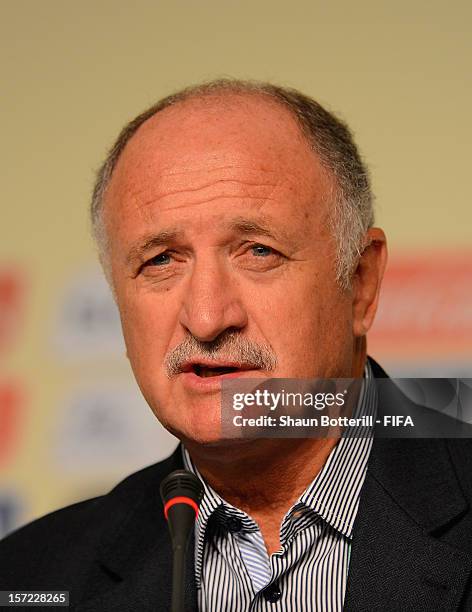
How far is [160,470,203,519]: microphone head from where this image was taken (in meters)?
1.78

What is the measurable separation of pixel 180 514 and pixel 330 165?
976 millimetres

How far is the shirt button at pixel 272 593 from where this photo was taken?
7.11 feet

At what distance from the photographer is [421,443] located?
2.34 meters

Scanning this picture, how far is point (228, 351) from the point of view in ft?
6.83

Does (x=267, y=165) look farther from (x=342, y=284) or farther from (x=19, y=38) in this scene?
(x=19, y=38)

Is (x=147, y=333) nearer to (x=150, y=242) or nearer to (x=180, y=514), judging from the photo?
(x=150, y=242)

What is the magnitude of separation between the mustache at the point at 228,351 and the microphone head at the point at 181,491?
34 centimetres

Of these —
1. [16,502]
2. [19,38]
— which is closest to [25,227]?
[19,38]

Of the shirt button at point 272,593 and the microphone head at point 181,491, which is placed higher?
the microphone head at point 181,491

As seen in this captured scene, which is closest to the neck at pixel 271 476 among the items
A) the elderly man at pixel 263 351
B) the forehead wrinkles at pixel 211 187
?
the elderly man at pixel 263 351

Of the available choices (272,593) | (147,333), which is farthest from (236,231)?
(272,593)

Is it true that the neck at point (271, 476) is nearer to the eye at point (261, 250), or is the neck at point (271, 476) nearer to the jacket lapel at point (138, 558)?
the jacket lapel at point (138, 558)

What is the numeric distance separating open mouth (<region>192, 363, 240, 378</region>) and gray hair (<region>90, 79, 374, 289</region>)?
37cm

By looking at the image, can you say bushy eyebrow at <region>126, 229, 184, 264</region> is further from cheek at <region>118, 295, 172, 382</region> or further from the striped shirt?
the striped shirt
